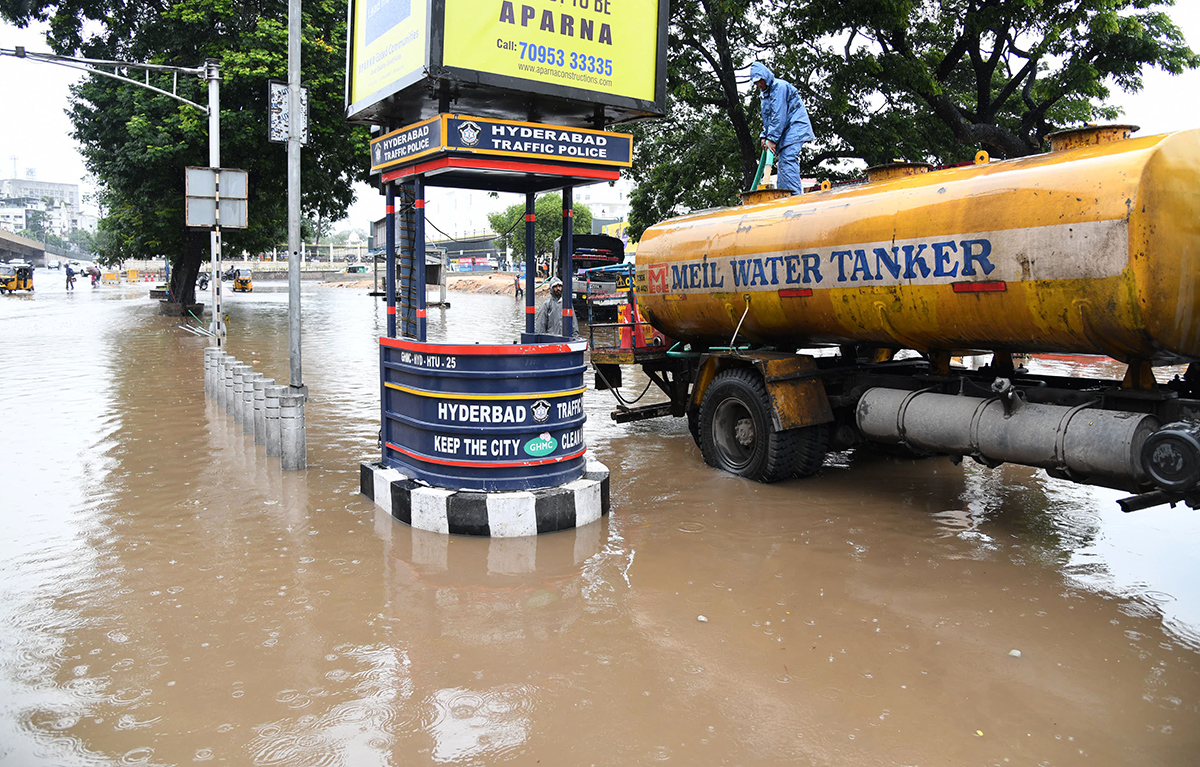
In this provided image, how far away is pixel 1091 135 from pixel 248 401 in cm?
935

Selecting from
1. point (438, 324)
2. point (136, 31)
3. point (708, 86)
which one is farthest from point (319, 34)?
point (708, 86)

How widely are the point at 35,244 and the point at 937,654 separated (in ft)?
475

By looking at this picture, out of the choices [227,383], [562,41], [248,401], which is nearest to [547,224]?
[227,383]

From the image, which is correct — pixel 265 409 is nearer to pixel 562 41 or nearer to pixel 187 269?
pixel 562 41

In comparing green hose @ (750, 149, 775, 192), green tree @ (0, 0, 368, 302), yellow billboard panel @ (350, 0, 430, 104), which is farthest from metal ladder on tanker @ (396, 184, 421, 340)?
green tree @ (0, 0, 368, 302)

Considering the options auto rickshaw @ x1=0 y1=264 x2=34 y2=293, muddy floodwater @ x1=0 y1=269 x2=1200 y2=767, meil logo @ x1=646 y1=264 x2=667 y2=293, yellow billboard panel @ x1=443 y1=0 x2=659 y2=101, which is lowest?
muddy floodwater @ x1=0 y1=269 x2=1200 y2=767

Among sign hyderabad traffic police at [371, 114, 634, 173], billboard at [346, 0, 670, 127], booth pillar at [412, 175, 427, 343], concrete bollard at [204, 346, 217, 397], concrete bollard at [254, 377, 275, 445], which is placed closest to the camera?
sign hyderabad traffic police at [371, 114, 634, 173]

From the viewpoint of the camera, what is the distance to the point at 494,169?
22.9 feet

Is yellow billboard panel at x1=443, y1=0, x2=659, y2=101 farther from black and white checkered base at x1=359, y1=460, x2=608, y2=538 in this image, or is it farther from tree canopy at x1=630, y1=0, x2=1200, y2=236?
tree canopy at x1=630, y1=0, x2=1200, y2=236

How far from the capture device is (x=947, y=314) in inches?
282

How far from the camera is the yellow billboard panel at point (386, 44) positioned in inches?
271

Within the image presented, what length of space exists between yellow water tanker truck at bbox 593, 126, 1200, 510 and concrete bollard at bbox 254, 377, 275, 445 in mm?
4785

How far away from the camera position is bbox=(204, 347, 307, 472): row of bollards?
349 inches

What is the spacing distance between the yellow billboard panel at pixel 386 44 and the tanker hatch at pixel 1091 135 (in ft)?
16.8
